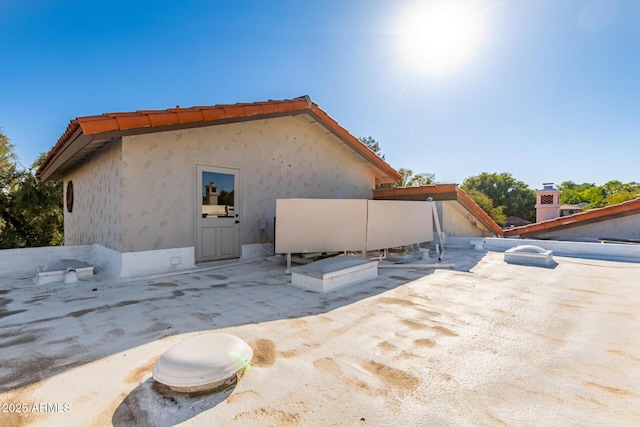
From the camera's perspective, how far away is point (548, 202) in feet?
44.9

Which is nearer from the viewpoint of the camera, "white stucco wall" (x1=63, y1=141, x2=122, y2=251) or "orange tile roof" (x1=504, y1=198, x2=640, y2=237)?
"white stucco wall" (x1=63, y1=141, x2=122, y2=251)

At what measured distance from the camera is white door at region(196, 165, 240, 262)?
21.6 feet

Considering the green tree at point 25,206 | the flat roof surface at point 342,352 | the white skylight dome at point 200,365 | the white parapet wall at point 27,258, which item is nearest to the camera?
the flat roof surface at point 342,352

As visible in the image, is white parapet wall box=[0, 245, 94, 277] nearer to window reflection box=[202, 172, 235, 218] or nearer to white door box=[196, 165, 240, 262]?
white door box=[196, 165, 240, 262]

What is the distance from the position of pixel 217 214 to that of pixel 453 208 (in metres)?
9.23

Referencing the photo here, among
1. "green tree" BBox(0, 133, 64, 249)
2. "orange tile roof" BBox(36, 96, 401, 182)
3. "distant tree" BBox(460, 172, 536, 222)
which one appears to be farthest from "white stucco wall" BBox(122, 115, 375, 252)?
"distant tree" BBox(460, 172, 536, 222)

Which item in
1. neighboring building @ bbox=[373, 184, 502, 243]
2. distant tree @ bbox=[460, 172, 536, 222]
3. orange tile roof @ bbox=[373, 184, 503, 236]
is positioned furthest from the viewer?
distant tree @ bbox=[460, 172, 536, 222]

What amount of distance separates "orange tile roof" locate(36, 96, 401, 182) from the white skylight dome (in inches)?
165

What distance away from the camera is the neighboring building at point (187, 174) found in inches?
216

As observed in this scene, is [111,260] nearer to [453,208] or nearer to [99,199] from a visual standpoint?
[99,199]

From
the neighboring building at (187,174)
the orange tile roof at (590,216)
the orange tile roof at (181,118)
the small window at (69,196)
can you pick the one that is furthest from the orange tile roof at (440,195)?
the small window at (69,196)

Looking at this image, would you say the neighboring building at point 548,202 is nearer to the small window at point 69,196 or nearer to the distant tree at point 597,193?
the small window at point 69,196

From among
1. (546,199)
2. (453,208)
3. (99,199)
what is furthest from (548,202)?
(99,199)

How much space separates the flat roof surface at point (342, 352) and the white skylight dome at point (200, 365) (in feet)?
0.39
